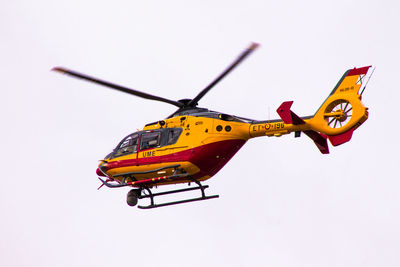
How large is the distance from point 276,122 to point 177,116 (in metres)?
4.08

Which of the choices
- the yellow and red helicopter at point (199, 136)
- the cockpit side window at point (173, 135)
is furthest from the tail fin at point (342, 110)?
the cockpit side window at point (173, 135)

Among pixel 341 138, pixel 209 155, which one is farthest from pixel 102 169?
pixel 341 138

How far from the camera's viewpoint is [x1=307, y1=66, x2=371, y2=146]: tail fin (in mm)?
25250

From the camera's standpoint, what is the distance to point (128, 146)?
2961cm

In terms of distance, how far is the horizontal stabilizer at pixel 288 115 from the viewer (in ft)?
83.9

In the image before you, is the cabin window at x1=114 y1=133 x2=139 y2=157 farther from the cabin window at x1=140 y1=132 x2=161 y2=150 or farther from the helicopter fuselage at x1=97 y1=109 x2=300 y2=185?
the cabin window at x1=140 y1=132 x2=161 y2=150

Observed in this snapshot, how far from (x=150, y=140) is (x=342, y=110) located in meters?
7.16

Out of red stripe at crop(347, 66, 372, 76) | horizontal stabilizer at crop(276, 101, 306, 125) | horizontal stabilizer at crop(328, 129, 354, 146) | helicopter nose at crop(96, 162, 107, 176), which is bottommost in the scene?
horizontal stabilizer at crop(328, 129, 354, 146)

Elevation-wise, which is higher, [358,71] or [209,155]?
[358,71]

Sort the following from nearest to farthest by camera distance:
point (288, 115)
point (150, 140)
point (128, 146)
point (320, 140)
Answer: point (288, 115)
point (320, 140)
point (150, 140)
point (128, 146)

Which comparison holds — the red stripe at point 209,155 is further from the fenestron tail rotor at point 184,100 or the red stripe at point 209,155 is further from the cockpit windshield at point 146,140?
the fenestron tail rotor at point 184,100

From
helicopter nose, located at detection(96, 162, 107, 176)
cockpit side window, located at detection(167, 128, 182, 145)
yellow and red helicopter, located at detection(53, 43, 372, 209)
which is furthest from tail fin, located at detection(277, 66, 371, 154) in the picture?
helicopter nose, located at detection(96, 162, 107, 176)

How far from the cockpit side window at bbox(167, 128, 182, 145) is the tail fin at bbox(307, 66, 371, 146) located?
4.89 meters

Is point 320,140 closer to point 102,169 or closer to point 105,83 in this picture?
point 105,83
